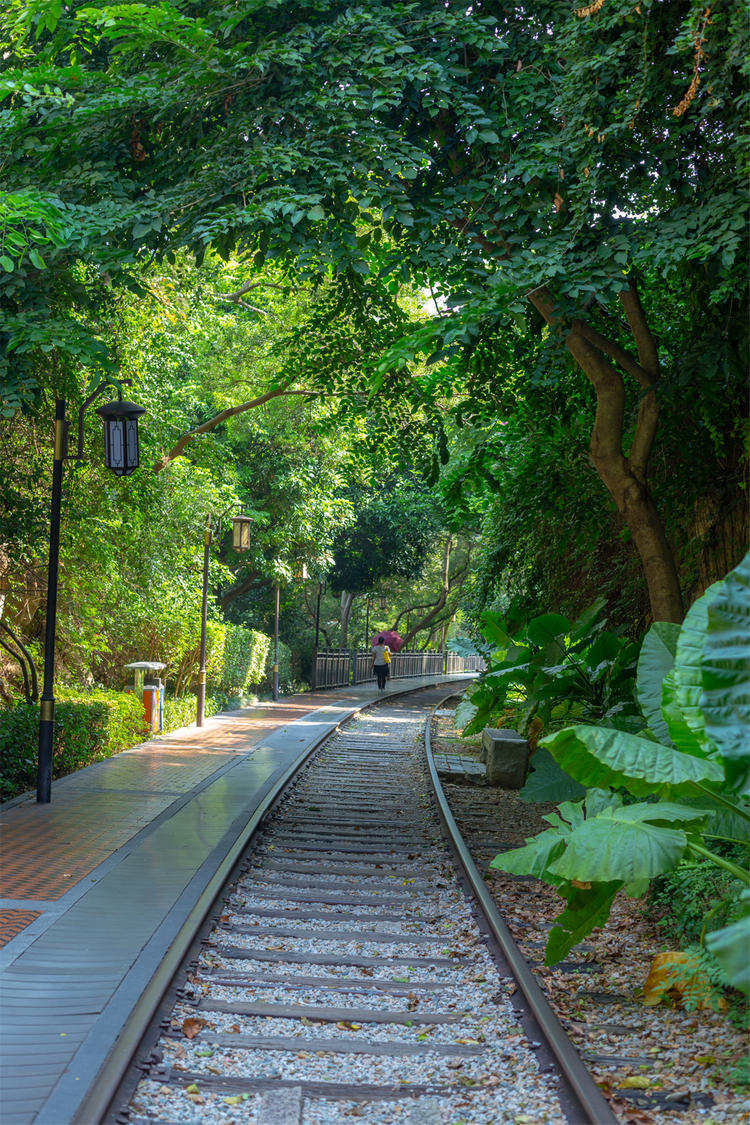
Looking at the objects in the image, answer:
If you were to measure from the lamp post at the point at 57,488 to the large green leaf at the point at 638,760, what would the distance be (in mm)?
6412

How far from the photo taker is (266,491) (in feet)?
95.9

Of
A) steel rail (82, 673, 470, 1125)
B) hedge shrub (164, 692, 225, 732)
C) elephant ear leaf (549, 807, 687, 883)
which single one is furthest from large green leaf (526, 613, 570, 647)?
hedge shrub (164, 692, 225, 732)

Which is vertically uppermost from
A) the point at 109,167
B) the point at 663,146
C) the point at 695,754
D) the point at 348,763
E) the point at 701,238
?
the point at 109,167

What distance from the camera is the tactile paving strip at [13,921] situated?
20.0 feet

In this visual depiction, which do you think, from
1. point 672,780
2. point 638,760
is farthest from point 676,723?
point 672,780

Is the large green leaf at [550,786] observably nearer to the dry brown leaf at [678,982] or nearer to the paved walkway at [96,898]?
the dry brown leaf at [678,982]

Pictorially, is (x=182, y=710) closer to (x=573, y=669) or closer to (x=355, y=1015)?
(x=573, y=669)

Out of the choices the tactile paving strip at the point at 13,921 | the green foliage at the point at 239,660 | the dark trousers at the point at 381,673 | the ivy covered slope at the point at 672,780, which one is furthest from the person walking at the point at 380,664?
the ivy covered slope at the point at 672,780

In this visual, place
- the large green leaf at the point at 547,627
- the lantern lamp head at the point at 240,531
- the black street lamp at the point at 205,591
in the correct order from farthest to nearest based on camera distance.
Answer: the lantern lamp head at the point at 240,531 → the black street lamp at the point at 205,591 → the large green leaf at the point at 547,627

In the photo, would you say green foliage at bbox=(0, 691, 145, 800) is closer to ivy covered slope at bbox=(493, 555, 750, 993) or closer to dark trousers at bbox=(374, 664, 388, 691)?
ivy covered slope at bbox=(493, 555, 750, 993)

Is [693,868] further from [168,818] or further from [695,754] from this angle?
[168,818]

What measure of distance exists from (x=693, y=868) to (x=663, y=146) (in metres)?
5.35

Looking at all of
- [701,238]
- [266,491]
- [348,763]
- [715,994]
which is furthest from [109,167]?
[266,491]

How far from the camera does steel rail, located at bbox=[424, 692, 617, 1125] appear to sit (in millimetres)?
3890
